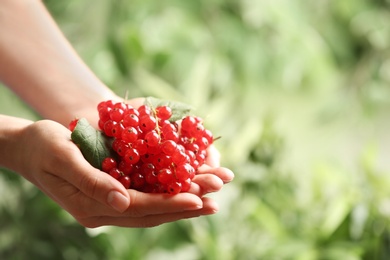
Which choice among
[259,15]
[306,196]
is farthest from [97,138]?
[259,15]

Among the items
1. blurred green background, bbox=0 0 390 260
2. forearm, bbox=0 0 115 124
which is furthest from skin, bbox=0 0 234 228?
blurred green background, bbox=0 0 390 260

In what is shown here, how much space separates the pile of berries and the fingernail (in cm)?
7

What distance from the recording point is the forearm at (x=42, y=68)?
99 cm

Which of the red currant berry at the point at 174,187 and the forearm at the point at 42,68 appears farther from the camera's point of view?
the forearm at the point at 42,68

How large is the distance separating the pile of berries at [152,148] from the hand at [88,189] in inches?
1.1

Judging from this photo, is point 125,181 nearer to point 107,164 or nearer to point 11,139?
point 107,164

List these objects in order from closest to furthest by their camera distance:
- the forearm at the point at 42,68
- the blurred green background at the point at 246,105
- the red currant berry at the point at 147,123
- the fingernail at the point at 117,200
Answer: the fingernail at the point at 117,200 → the red currant berry at the point at 147,123 → the forearm at the point at 42,68 → the blurred green background at the point at 246,105

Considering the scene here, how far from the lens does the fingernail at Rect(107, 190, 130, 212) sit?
0.72 m

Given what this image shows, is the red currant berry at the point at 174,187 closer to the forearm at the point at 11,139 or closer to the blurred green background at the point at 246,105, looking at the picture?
the forearm at the point at 11,139

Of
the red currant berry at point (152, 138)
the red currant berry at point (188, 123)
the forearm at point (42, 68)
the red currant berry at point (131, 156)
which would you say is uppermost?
the forearm at point (42, 68)

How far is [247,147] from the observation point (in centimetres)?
165

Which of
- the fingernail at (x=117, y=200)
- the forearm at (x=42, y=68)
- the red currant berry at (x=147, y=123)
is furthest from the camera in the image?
the forearm at (x=42, y=68)

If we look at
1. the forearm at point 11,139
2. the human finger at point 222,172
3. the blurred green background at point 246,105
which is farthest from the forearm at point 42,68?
the blurred green background at point 246,105

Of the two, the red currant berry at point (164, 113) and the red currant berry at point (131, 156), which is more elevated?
the red currant berry at point (164, 113)
